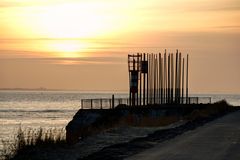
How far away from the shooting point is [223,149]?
2311 centimetres

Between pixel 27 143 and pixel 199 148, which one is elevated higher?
pixel 27 143

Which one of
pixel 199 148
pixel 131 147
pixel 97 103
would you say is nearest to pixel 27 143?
pixel 131 147

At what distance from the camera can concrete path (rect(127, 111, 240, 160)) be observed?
20628 millimetres

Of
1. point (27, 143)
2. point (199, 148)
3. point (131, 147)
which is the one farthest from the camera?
point (131, 147)

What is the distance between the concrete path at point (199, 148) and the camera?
20.6 meters

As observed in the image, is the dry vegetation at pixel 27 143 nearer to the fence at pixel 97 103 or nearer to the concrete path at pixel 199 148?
the concrete path at pixel 199 148

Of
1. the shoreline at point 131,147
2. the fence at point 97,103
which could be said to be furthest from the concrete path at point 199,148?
the fence at point 97,103

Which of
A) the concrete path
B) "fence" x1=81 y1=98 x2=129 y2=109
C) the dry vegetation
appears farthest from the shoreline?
"fence" x1=81 y1=98 x2=129 y2=109

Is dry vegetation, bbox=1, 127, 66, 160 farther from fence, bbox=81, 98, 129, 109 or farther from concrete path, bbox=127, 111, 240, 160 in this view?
fence, bbox=81, 98, 129, 109

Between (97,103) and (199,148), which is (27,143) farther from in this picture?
(97,103)

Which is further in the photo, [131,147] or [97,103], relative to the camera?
[97,103]

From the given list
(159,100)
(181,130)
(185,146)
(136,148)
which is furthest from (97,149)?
(159,100)

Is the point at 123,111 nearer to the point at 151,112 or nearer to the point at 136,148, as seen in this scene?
the point at 151,112

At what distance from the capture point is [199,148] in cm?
2342
